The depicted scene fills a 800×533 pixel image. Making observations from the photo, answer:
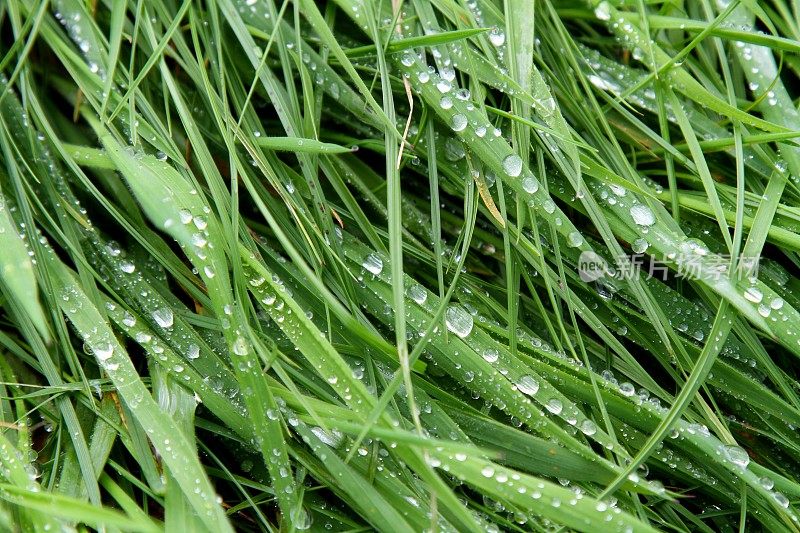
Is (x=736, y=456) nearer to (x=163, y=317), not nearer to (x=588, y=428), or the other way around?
(x=588, y=428)

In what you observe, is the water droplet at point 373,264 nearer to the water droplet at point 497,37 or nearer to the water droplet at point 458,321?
the water droplet at point 458,321

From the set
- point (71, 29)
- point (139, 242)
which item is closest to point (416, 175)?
point (139, 242)

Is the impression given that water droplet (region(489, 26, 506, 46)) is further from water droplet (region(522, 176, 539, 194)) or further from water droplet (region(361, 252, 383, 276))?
water droplet (region(361, 252, 383, 276))

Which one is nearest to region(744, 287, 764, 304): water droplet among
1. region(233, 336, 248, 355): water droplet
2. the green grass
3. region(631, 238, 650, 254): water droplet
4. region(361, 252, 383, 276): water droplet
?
the green grass

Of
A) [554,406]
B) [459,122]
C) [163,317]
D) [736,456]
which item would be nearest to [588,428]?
[554,406]

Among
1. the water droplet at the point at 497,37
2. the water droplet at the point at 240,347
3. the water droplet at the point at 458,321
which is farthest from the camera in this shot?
the water droplet at the point at 497,37

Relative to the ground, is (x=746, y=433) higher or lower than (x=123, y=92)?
higher

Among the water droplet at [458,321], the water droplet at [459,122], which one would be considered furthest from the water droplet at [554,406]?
the water droplet at [459,122]

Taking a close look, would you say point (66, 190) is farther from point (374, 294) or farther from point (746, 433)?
point (746, 433)
